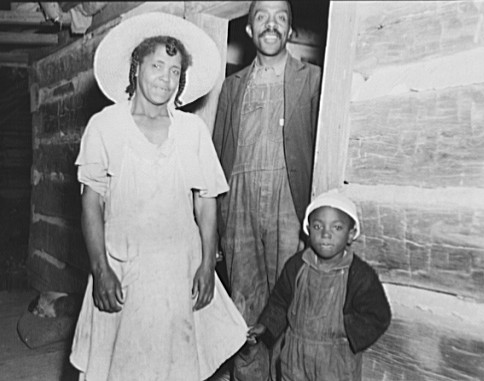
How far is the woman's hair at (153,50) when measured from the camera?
52.1 inches

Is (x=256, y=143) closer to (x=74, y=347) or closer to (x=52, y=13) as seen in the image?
(x=74, y=347)

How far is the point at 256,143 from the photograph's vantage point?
72.6 inches

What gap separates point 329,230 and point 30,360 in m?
2.22

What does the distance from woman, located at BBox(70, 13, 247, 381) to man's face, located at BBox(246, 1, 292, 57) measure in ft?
1.02

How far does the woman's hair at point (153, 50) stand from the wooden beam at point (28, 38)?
2.46 meters

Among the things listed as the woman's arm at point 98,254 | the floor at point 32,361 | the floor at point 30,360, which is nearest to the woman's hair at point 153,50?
the woman's arm at point 98,254

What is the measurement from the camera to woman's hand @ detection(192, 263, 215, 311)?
57.2 inches

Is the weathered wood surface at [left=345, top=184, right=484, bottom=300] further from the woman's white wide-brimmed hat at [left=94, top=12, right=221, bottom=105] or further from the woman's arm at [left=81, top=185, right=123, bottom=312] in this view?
the woman's arm at [left=81, top=185, right=123, bottom=312]

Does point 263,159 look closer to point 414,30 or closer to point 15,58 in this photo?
point 414,30

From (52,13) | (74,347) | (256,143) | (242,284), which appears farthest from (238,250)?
(52,13)

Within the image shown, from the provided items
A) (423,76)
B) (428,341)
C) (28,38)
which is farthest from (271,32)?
(28,38)

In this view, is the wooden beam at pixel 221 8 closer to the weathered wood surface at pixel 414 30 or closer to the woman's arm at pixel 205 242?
the weathered wood surface at pixel 414 30

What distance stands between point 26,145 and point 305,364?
17.3ft

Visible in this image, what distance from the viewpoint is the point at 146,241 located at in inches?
54.1
